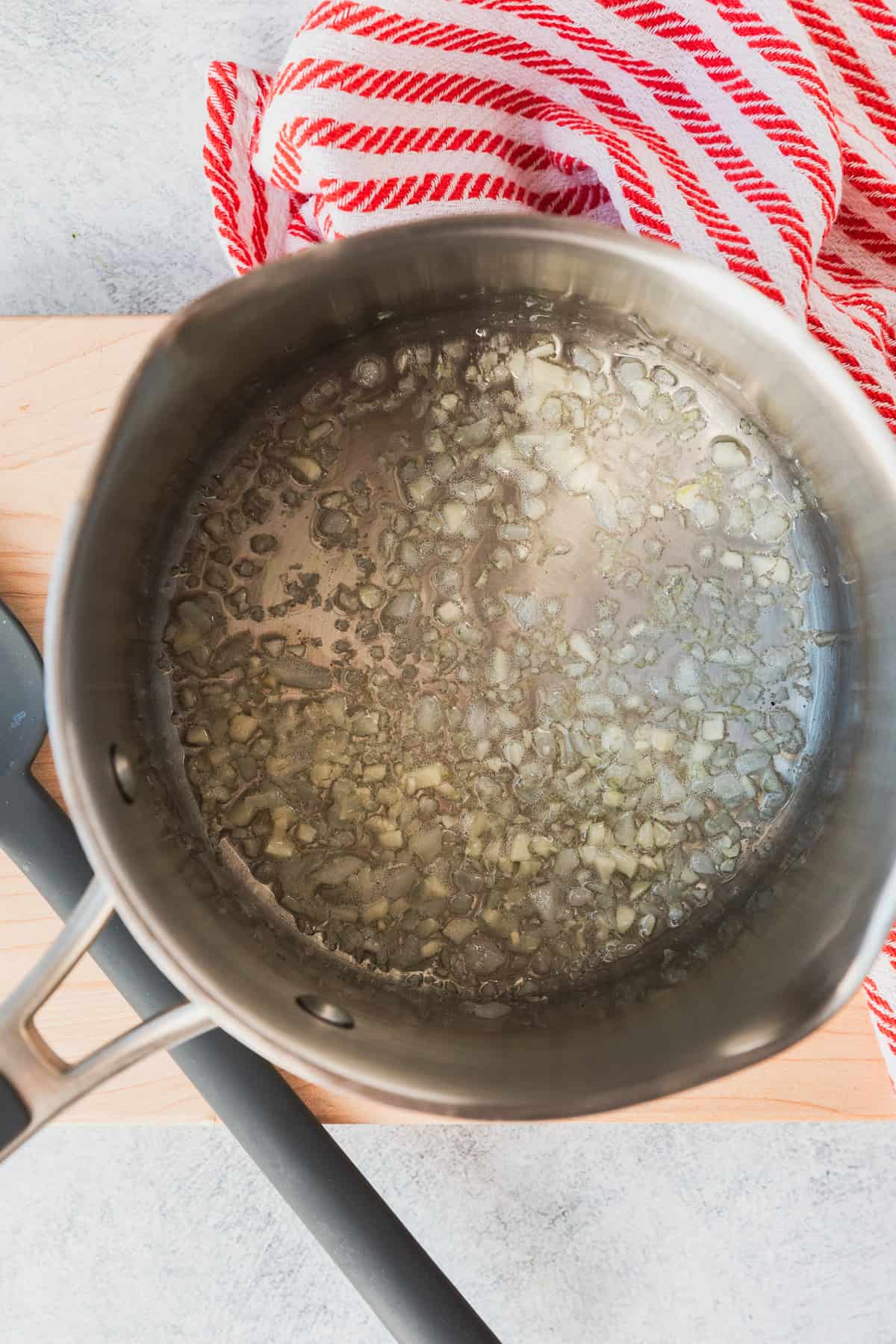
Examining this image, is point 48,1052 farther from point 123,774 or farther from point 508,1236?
point 508,1236

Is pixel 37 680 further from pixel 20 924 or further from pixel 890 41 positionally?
pixel 890 41

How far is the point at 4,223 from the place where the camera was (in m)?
0.54

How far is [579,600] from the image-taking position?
17.4 inches

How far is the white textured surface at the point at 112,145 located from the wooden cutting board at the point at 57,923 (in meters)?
0.09

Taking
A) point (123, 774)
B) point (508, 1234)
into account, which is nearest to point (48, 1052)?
point (123, 774)

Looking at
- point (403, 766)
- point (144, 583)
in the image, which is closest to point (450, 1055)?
point (403, 766)

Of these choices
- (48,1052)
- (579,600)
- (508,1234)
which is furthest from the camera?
(508,1234)

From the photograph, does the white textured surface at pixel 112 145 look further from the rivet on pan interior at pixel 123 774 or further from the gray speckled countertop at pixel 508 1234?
the gray speckled countertop at pixel 508 1234

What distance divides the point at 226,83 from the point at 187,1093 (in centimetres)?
50

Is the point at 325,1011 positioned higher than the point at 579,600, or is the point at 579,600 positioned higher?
the point at 579,600

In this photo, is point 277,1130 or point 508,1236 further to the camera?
point 508,1236

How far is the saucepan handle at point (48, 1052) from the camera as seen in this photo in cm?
32

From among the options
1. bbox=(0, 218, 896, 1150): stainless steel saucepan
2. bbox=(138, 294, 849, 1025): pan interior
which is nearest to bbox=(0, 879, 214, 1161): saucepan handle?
bbox=(0, 218, 896, 1150): stainless steel saucepan

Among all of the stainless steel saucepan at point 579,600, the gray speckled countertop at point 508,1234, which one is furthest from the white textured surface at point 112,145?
the gray speckled countertop at point 508,1234
